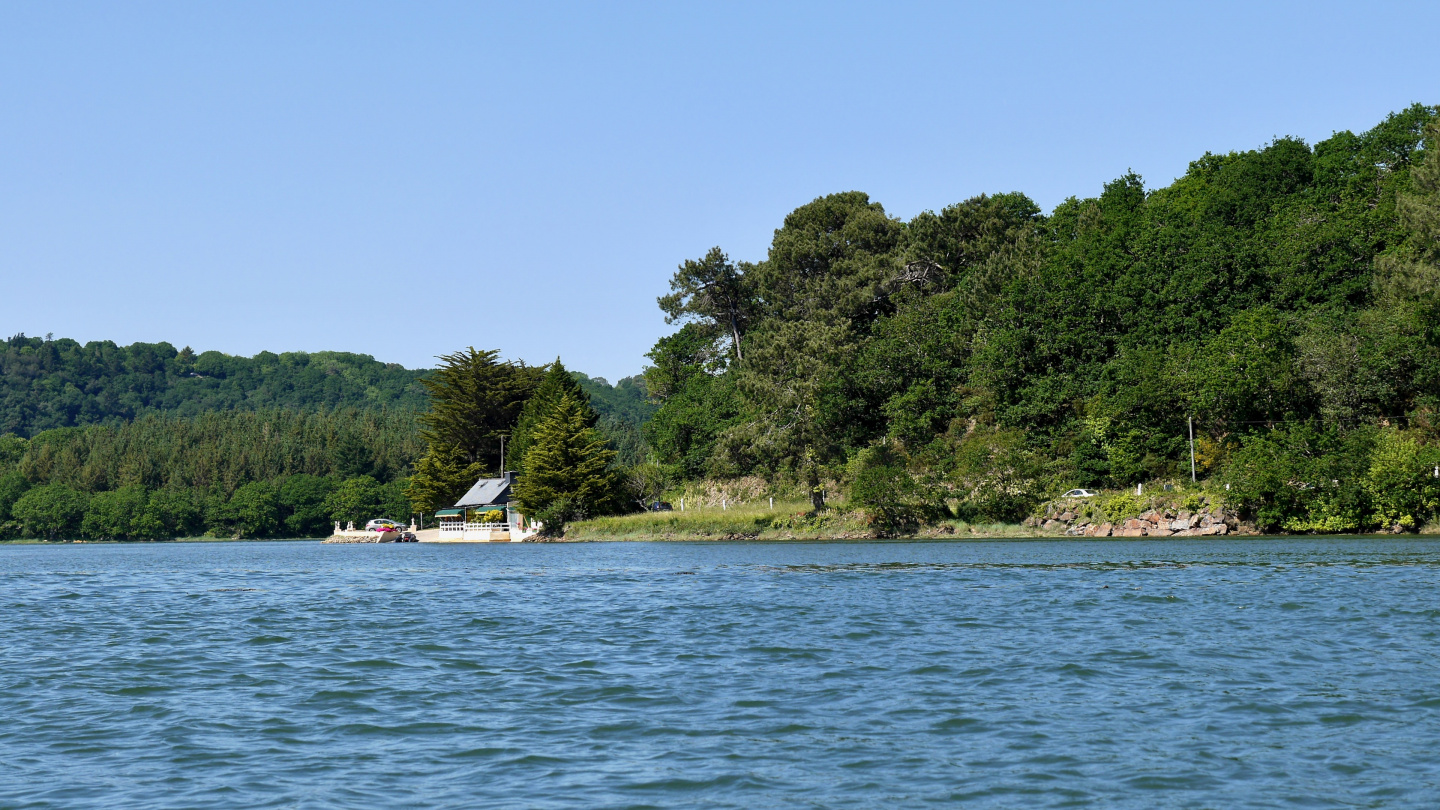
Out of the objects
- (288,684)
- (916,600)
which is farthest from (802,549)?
(288,684)

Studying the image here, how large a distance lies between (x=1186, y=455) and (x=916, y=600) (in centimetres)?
4109

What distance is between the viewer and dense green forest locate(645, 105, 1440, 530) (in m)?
54.2

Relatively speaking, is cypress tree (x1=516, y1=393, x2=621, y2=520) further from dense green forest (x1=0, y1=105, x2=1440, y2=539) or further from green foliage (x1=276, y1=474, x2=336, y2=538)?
green foliage (x1=276, y1=474, x2=336, y2=538)

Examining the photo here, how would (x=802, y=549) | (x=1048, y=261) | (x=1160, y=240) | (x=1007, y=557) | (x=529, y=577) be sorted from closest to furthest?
(x=529, y=577), (x=1007, y=557), (x=802, y=549), (x=1160, y=240), (x=1048, y=261)

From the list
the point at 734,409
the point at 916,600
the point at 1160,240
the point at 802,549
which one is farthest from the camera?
the point at 734,409

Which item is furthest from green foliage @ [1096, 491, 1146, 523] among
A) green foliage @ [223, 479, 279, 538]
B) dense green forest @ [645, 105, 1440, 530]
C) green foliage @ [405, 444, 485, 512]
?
green foliage @ [223, 479, 279, 538]

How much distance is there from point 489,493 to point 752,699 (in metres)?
89.2

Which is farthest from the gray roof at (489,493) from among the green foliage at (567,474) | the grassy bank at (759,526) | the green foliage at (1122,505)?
the green foliage at (1122,505)

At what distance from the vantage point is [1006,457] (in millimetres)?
63594

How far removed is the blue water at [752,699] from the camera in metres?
9.27

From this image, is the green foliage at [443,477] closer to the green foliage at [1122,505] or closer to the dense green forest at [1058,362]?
the dense green forest at [1058,362]

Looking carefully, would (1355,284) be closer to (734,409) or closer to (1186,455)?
(1186,455)

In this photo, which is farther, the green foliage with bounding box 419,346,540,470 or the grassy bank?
the green foliage with bounding box 419,346,540,470

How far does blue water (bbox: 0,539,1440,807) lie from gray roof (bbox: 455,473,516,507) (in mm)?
71727
